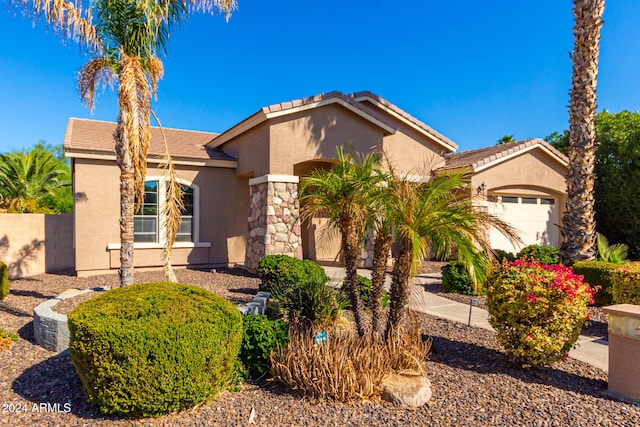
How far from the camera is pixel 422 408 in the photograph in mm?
4309

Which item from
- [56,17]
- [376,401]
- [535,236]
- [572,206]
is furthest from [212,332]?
[535,236]

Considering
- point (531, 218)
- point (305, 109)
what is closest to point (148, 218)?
point (305, 109)

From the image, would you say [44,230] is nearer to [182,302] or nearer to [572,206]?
[182,302]

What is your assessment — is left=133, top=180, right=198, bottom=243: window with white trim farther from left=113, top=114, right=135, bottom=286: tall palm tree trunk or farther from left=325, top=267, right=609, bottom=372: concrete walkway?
left=325, top=267, right=609, bottom=372: concrete walkway

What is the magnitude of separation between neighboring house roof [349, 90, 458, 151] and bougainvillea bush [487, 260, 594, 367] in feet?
36.3

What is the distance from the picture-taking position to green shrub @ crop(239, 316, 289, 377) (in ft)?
16.5

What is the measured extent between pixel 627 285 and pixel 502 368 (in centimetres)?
412

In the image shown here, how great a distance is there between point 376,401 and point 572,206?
890 cm

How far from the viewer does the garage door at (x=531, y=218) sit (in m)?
16.5

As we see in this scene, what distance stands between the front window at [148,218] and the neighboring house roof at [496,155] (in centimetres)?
1067

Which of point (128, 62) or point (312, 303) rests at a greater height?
point (128, 62)

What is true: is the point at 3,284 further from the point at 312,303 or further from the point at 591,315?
the point at 591,315

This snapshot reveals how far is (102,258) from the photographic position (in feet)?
40.2

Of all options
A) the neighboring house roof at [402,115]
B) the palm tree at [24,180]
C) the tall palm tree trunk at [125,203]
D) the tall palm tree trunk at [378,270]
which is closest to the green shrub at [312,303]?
the tall palm tree trunk at [378,270]
